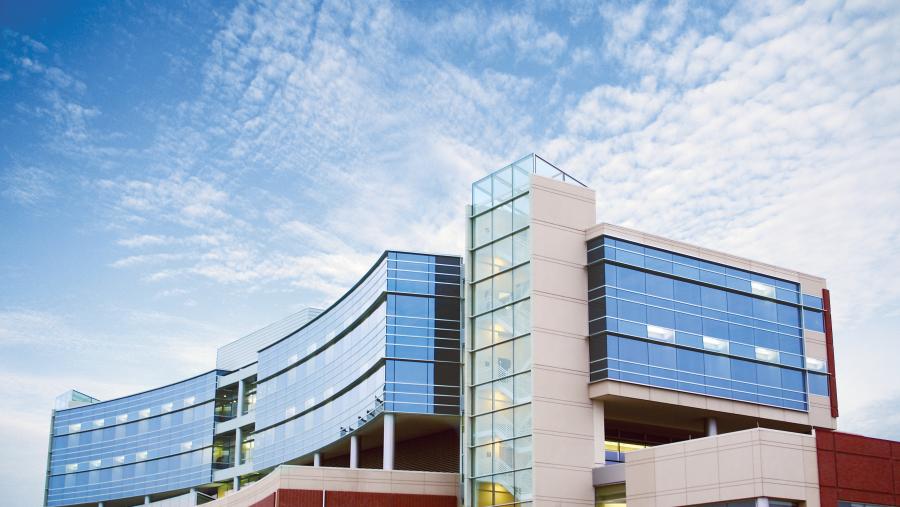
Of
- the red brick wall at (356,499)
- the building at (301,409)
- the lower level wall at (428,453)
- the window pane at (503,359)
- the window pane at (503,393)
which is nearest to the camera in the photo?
the window pane at (503,393)

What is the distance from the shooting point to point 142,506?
112m

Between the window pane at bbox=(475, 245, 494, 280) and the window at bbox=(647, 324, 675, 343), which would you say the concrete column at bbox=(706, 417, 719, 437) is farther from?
the window pane at bbox=(475, 245, 494, 280)

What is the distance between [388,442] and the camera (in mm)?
62062

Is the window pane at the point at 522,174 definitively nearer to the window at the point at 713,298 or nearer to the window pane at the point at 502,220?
the window pane at the point at 502,220

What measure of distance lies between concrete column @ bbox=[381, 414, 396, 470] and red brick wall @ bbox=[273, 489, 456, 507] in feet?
7.81

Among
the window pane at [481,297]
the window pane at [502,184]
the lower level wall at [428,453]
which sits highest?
the window pane at [502,184]

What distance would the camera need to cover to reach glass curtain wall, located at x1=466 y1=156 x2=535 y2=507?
5278 cm

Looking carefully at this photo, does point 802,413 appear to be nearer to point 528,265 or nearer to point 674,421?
point 674,421

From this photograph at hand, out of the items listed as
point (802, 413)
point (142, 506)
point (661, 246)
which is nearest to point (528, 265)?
point (661, 246)

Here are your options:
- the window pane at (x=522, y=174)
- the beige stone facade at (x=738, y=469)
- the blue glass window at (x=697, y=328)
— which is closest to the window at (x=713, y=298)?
the blue glass window at (x=697, y=328)

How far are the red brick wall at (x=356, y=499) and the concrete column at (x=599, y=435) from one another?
10744mm

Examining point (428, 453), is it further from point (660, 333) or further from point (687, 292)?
point (687, 292)

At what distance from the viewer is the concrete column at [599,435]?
52.8m

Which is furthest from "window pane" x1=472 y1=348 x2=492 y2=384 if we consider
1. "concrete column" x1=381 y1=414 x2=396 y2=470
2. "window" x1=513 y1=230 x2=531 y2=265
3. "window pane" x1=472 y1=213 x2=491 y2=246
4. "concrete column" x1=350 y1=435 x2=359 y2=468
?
"concrete column" x1=350 y1=435 x2=359 y2=468
